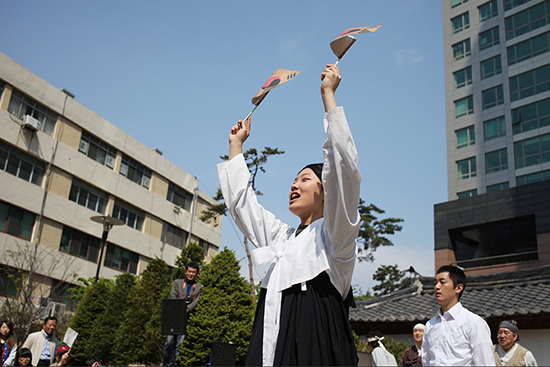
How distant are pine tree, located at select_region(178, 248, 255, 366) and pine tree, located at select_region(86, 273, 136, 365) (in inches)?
165

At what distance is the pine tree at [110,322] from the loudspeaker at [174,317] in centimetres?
802

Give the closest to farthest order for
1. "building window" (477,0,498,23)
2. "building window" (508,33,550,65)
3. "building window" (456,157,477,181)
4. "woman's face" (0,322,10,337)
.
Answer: "woman's face" (0,322,10,337) < "building window" (508,33,550,65) < "building window" (456,157,477,181) < "building window" (477,0,498,23)

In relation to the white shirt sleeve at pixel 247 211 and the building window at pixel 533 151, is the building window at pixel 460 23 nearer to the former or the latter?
the building window at pixel 533 151

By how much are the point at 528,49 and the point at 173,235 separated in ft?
87.3

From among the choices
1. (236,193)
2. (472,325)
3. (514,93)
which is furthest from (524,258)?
(236,193)

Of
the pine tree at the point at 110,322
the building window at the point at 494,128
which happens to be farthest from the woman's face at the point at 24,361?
the building window at the point at 494,128

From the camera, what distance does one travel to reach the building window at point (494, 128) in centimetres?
3017

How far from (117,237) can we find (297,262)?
26.9 meters

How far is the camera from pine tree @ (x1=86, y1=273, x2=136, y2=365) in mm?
13789

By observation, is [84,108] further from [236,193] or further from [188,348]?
[236,193]

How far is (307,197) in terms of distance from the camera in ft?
7.54

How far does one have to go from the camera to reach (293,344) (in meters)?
1.87

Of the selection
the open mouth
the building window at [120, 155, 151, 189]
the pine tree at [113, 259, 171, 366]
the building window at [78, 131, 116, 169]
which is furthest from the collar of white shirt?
the building window at [120, 155, 151, 189]

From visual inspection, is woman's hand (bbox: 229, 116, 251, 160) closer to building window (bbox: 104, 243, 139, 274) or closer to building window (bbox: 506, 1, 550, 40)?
building window (bbox: 104, 243, 139, 274)
